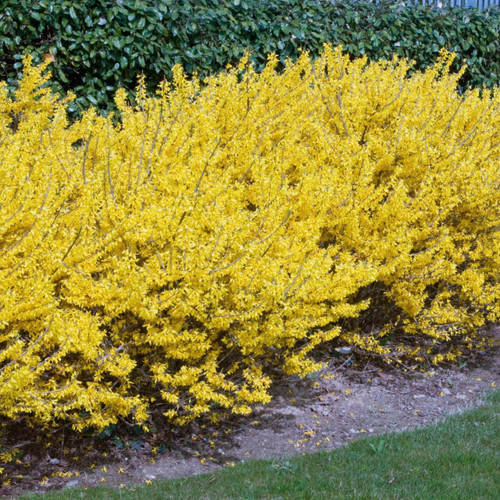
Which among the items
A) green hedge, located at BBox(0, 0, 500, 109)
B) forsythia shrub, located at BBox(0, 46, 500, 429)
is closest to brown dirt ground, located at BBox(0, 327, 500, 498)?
forsythia shrub, located at BBox(0, 46, 500, 429)

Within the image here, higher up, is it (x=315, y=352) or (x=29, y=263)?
(x=29, y=263)

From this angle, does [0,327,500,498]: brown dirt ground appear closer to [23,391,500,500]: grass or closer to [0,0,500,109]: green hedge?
[23,391,500,500]: grass

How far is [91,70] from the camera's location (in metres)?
7.03

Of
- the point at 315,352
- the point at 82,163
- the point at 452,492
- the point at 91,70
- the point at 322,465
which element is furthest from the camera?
the point at 91,70

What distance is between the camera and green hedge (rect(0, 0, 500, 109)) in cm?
673

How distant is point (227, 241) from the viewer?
3936 mm

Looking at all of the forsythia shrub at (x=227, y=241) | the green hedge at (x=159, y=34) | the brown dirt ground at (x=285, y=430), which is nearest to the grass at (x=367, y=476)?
the brown dirt ground at (x=285, y=430)

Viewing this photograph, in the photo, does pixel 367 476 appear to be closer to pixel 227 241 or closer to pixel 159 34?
pixel 227 241

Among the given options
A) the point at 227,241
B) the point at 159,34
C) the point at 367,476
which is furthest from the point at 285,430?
the point at 159,34

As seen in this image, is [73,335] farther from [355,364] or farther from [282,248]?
[355,364]

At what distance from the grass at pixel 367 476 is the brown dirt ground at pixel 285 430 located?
0.29 metres

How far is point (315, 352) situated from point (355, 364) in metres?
0.36

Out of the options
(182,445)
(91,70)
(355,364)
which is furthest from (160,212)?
(91,70)

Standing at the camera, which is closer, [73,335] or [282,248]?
[73,335]
